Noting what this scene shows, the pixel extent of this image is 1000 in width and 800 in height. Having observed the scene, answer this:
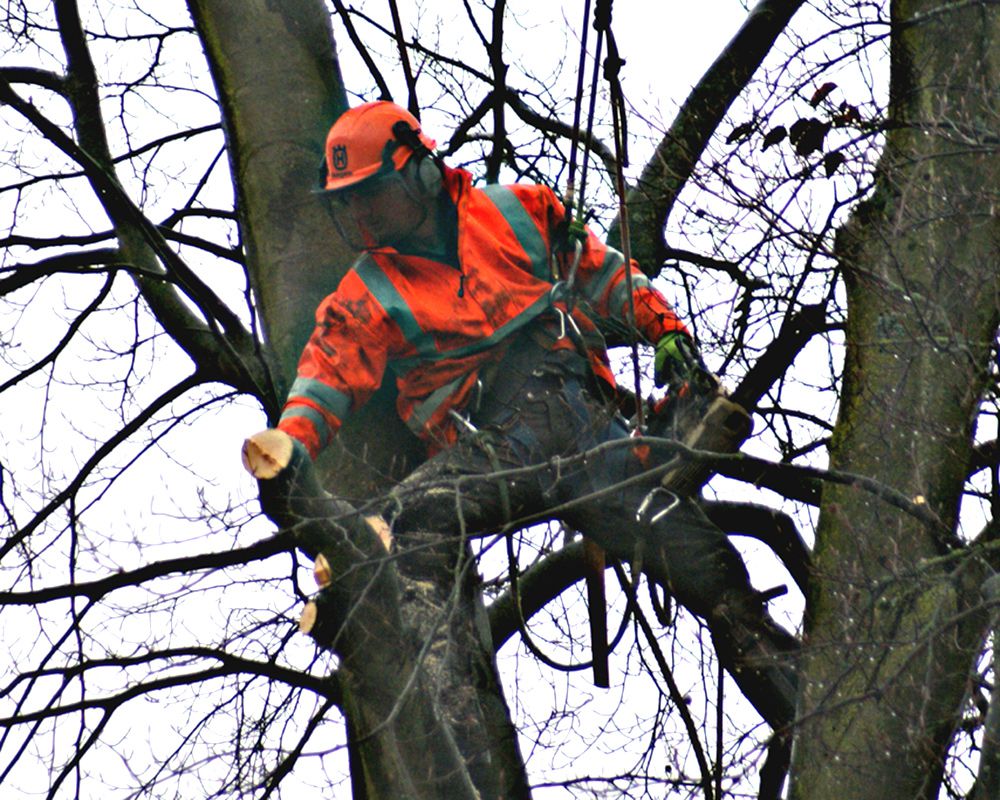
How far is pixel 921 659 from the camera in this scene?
16.2 ft

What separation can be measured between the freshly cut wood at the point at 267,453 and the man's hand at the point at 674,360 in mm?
1134

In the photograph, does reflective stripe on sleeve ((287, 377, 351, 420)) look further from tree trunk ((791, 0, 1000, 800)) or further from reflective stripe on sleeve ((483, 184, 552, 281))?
tree trunk ((791, 0, 1000, 800))

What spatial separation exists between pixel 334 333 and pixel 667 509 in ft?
3.64

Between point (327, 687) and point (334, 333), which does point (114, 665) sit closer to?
point (327, 687)

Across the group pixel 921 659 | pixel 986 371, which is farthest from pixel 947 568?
pixel 986 371

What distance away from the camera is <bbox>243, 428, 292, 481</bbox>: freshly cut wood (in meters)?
4.63

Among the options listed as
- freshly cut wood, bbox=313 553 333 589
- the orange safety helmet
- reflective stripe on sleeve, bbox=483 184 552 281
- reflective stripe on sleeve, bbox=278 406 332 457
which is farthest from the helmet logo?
freshly cut wood, bbox=313 553 333 589

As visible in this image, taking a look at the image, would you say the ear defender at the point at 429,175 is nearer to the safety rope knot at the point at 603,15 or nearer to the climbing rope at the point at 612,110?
the climbing rope at the point at 612,110

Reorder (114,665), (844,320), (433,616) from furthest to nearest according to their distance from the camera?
1. (114,665)
2. (844,320)
3. (433,616)

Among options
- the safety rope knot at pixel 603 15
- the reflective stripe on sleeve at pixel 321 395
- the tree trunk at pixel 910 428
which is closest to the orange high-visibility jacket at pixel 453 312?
the reflective stripe on sleeve at pixel 321 395

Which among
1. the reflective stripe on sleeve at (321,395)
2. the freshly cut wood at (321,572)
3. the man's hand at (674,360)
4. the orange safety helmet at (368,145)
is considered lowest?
the freshly cut wood at (321,572)

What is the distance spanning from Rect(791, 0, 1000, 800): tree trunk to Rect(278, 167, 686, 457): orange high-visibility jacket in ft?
2.14

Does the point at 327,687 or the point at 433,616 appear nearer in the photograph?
the point at 433,616

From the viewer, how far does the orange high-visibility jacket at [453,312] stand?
5.31 m
